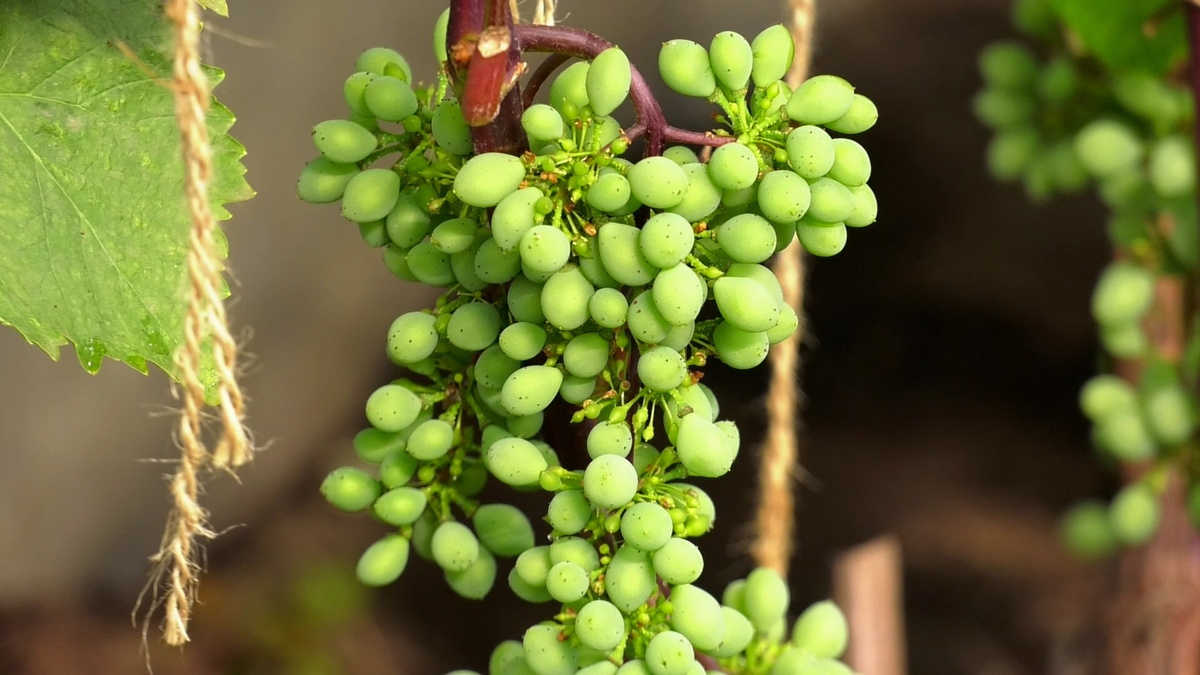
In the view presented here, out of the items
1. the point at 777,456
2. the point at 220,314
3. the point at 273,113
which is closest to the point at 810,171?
the point at 220,314

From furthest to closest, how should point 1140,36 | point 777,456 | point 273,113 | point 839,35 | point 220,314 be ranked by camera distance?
point 839,35
point 273,113
point 1140,36
point 777,456
point 220,314

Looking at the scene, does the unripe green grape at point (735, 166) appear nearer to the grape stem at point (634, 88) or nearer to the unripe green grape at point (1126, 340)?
the grape stem at point (634, 88)

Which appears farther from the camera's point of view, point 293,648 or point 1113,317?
point 293,648

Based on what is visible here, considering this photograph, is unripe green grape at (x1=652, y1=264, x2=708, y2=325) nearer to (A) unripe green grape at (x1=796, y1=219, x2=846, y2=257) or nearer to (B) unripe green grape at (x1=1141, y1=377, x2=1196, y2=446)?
(A) unripe green grape at (x1=796, y1=219, x2=846, y2=257)

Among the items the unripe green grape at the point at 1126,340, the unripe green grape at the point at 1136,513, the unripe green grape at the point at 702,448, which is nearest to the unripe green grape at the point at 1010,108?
the unripe green grape at the point at 1126,340

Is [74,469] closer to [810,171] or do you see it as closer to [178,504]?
[178,504]

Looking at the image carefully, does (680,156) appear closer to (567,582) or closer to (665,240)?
(665,240)
